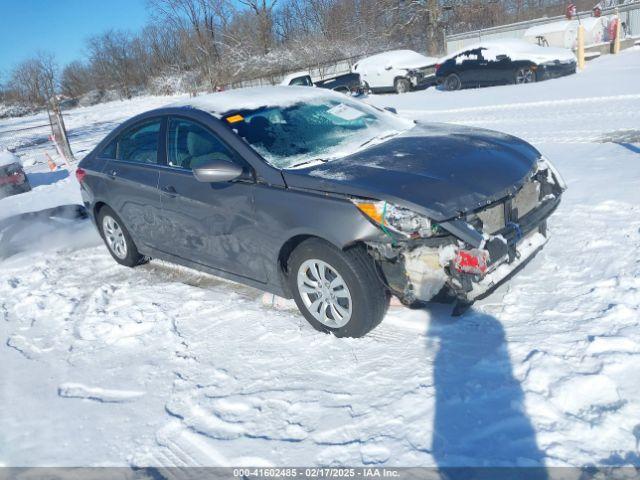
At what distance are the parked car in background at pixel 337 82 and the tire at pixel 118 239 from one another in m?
14.3

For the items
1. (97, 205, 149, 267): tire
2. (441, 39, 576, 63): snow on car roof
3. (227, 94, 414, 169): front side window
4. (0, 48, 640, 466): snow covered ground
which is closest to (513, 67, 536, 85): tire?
(441, 39, 576, 63): snow on car roof

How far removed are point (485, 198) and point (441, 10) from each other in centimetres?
3386

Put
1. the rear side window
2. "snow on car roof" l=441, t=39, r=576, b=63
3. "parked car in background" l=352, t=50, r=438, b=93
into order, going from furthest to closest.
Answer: "parked car in background" l=352, t=50, r=438, b=93 < "snow on car roof" l=441, t=39, r=576, b=63 < the rear side window

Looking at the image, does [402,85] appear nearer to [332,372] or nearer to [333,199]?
[333,199]

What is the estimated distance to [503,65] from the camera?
16.2 metres

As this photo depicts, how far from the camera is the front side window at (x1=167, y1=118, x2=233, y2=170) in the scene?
427 cm

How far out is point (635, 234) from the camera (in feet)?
15.0

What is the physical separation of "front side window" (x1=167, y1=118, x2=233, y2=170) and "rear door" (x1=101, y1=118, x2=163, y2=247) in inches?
8.2

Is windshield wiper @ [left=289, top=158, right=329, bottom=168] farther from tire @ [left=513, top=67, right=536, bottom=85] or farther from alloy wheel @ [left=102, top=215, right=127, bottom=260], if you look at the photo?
tire @ [left=513, top=67, right=536, bottom=85]

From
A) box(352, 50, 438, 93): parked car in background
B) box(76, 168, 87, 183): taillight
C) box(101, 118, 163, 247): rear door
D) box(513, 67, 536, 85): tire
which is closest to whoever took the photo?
box(101, 118, 163, 247): rear door

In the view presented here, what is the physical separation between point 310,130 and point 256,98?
0.68 metres

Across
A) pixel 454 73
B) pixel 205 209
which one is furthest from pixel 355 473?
pixel 454 73

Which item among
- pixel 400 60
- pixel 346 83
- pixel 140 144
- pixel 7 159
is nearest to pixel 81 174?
pixel 140 144

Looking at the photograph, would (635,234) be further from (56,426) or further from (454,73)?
(454,73)
